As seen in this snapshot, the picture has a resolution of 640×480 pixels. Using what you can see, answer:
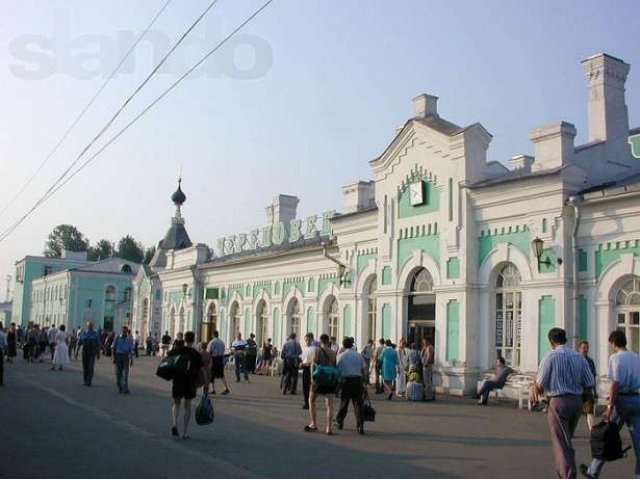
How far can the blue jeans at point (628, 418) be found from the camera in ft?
27.1

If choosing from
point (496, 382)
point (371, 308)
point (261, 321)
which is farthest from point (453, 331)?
point (261, 321)

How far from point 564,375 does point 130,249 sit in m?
108

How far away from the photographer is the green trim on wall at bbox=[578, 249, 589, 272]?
17797 mm

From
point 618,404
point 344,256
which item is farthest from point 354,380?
point 344,256

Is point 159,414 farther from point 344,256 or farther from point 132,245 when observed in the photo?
point 132,245

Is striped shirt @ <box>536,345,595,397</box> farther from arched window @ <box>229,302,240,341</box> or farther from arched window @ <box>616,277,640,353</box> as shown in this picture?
arched window @ <box>229,302,240,341</box>

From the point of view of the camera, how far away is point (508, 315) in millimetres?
19844

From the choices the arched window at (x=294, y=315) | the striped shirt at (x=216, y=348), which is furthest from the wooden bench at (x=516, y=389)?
the arched window at (x=294, y=315)

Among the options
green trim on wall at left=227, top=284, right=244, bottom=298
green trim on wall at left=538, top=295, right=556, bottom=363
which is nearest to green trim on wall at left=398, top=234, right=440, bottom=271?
green trim on wall at left=538, top=295, right=556, bottom=363

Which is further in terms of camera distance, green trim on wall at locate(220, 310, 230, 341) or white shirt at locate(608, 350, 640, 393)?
green trim on wall at locate(220, 310, 230, 341)

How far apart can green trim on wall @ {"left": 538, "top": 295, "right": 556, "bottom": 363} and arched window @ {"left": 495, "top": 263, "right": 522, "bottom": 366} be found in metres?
0.87

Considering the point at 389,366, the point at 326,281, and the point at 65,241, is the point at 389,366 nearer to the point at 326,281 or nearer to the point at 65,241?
the point at 326,281

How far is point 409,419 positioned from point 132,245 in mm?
102877

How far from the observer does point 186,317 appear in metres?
39.7
